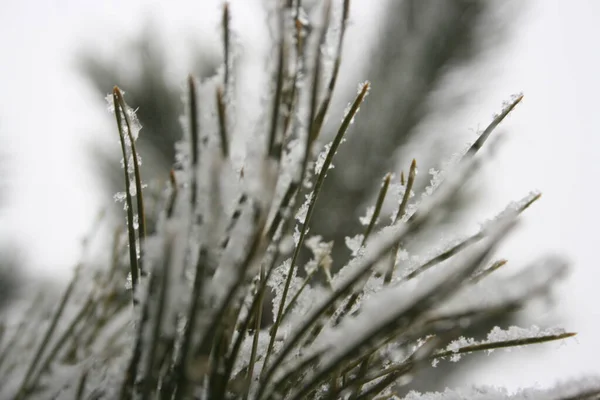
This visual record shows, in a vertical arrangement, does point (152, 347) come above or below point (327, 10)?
below

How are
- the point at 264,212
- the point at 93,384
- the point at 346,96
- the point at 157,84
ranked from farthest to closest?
1. the point at 157,84
2. the point at 346,96
3. the point at 93,384
4. the point at 264,212

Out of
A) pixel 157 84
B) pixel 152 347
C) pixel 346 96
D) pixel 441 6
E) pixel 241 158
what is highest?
pixel 441 6

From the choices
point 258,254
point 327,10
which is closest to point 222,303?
point 258,254

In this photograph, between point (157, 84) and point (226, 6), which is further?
point (157, 84)

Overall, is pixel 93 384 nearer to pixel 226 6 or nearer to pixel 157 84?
pixel 226 6

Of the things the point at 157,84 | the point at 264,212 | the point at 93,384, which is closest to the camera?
the point at 264,212

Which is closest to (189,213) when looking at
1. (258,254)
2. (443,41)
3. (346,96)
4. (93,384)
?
(258,254)

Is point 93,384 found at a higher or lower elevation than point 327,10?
lower

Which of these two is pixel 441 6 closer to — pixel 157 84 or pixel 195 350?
pixel 157 84

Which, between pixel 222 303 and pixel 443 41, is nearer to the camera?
pixel 222 303
